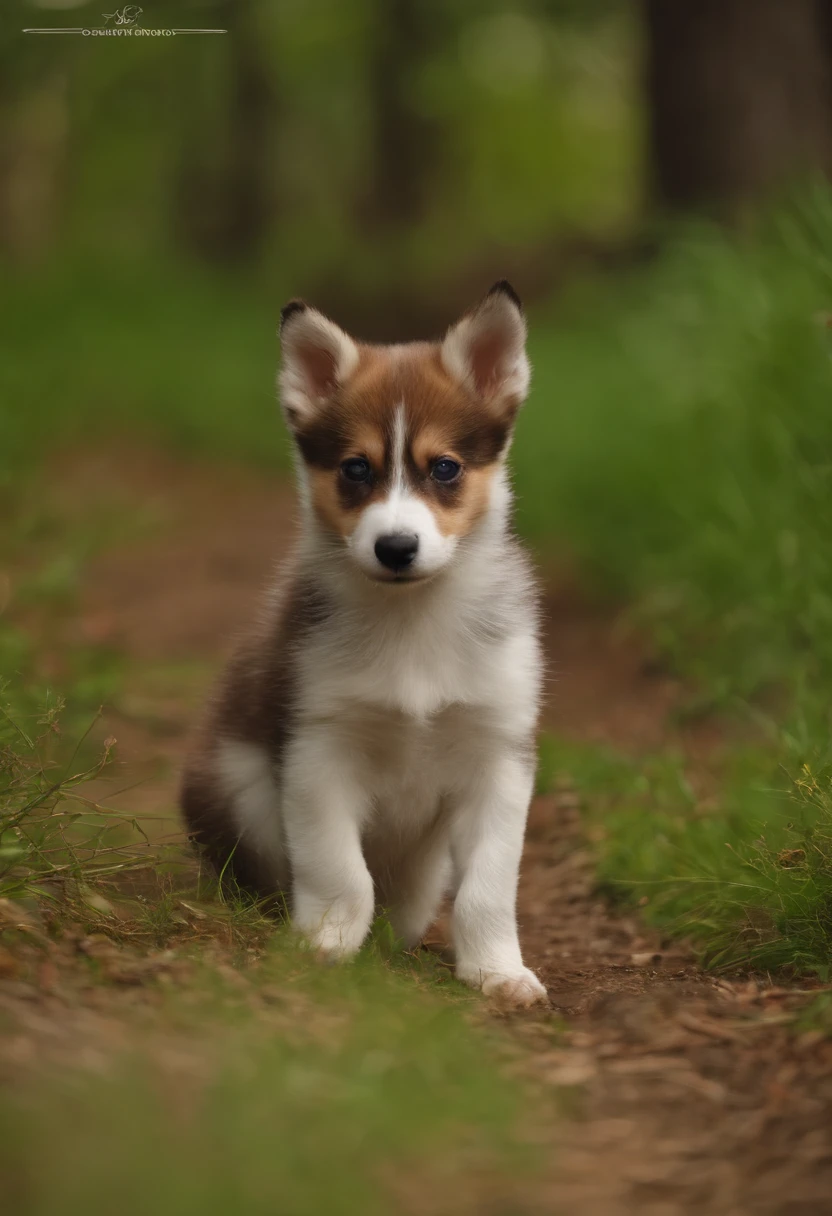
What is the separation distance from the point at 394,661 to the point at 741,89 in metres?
9.43

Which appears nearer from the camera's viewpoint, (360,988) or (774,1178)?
(774,1178)

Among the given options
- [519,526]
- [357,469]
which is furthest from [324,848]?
[519,526]

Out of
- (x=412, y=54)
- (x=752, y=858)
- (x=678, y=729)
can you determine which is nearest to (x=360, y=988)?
(x=752, y=858)

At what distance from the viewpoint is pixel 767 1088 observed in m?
3.12

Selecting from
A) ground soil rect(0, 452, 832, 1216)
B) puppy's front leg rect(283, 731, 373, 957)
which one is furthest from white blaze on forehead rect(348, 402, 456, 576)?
ground soil rect(0, 452, 832, 1216)

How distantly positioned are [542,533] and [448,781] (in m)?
4.58

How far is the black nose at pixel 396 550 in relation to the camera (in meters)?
3.73

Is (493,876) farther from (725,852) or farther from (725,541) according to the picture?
(725,541)

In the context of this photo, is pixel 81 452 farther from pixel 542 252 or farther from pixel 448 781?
pixel 448 781

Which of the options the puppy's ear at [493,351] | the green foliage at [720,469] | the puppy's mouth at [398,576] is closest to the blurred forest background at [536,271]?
the green foliage at [720,469]

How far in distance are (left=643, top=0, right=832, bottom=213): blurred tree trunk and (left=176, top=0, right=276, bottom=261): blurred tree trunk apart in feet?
26.4

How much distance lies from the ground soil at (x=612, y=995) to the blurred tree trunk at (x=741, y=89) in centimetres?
536

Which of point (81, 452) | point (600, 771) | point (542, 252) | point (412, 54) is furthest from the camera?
point (412, 54)

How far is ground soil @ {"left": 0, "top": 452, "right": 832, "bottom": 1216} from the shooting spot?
2.75 metres
